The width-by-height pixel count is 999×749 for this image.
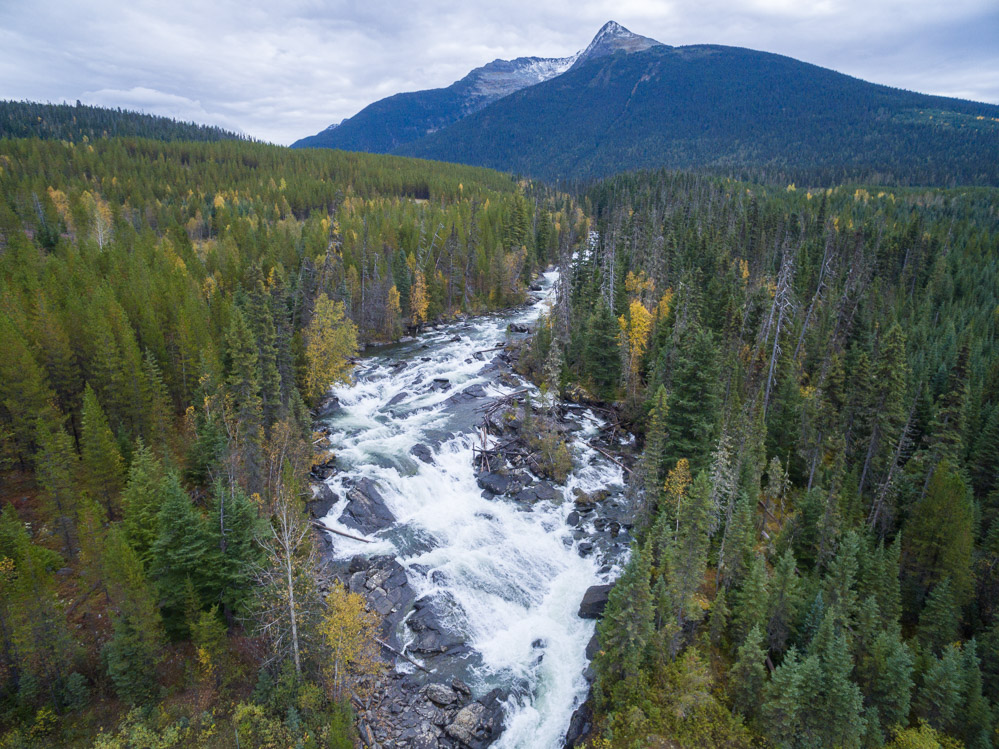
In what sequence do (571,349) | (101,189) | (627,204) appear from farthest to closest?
(627,204)
(101,189)
(571,349)

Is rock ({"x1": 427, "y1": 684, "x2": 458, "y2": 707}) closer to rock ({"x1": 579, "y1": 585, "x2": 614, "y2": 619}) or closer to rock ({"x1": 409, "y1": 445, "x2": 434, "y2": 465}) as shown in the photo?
rock ({"x1": 579, "y1": 585, "x2": 614, "y2": 619})

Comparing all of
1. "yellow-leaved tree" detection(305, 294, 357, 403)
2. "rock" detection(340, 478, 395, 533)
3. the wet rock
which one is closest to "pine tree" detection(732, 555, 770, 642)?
the wet rock

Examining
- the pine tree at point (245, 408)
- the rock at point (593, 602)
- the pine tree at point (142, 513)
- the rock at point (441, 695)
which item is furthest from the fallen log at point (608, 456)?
the pine tree at point (142, 513)

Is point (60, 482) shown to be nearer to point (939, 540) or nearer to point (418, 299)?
point (939, 540)

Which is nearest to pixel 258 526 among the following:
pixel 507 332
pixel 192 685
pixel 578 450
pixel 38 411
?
pixel 192 685

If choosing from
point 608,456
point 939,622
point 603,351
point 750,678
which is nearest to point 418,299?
point 603,351

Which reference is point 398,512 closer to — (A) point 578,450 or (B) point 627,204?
(A) point 578,450
